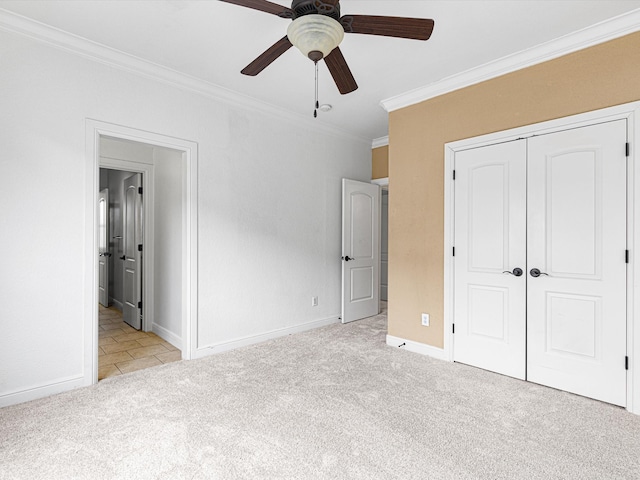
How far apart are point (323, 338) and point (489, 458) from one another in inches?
92.5

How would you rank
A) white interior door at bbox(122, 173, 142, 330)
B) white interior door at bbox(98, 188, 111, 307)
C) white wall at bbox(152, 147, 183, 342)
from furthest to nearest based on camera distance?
white interior door at bbox(98, 188, 111, 307) < white interior door at bbox(122, 173, 142, 330) < white wall at bbox(152, 147, 183, 342)

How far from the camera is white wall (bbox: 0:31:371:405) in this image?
243cm

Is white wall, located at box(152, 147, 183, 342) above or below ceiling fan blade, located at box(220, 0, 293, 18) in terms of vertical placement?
below

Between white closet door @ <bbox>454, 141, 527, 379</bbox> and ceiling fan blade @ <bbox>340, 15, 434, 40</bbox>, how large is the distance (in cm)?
164

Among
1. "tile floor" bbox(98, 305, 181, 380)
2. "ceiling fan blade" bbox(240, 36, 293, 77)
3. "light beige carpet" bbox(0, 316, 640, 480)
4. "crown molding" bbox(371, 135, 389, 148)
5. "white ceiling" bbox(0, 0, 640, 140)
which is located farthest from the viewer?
"crown molding" bbox(371, 135, 389, 148)

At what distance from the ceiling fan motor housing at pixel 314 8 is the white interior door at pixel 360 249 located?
9.75 feet

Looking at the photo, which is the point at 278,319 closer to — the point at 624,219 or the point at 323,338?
the point at 323,338

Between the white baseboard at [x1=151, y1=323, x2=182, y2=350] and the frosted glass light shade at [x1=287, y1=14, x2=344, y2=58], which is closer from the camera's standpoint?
the frosted glass light shade at [x1=287, y1=14, x2=344, y2=58]

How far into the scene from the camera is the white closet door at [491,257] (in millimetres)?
2891

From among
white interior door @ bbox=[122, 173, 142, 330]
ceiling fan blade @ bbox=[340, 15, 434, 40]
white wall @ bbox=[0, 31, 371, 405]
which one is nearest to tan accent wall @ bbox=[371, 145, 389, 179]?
white wall @ bbox=[0, 31, 371, 405]

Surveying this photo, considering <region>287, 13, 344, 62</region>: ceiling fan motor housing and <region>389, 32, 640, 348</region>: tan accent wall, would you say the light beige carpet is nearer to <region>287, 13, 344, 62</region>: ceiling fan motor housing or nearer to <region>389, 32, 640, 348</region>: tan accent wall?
<region>389, 32, 640, 348</region>: tan accent wall

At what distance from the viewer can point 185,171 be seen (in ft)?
10.9

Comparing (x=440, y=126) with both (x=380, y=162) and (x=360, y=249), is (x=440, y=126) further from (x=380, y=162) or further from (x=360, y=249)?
(x=360, y=249)

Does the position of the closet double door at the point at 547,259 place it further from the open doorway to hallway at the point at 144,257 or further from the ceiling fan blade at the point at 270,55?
the open doorway to hallway at the point at 144,257
